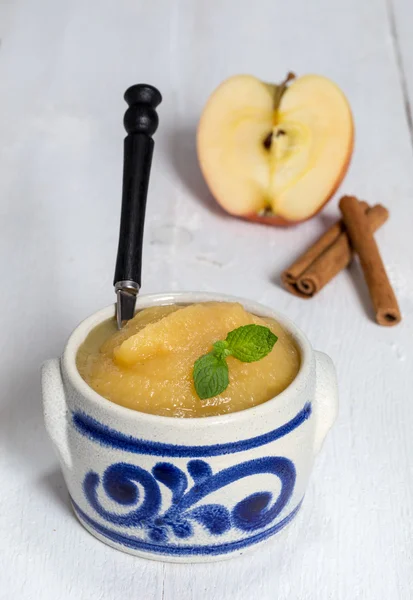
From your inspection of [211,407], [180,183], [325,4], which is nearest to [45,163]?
[180,183]

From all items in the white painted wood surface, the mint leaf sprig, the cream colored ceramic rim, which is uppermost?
the mint leaf sprig

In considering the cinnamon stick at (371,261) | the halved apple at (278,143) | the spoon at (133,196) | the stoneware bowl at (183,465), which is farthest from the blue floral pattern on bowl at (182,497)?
the halved apple at (278,143)

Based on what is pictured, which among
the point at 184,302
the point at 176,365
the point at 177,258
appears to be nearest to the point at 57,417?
the point at 176,365

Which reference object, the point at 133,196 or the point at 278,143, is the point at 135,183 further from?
the point at 278,143

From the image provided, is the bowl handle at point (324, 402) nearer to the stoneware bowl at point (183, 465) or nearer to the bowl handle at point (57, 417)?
the stoneware bowl at point (183, 465)

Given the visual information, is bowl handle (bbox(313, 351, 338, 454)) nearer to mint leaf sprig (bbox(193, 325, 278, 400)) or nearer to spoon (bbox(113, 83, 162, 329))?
mint leaf sprig (bbox(193, 325, 278, 400))

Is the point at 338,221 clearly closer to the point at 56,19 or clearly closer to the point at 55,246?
the point at 55,246

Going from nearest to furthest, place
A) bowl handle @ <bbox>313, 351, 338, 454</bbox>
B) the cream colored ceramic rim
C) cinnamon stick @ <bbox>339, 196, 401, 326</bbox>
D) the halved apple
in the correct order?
the cream colored ceramic rim, bowl handle @ <bbox>313, 351, 338, 454</bbox>, cinnamon stick @ <bbox>339, 196, 401, 326</bbox>, the halved apple

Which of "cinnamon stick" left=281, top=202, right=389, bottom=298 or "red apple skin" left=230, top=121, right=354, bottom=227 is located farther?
"red apple skin" left=230, top=121, right=354, bottom=227

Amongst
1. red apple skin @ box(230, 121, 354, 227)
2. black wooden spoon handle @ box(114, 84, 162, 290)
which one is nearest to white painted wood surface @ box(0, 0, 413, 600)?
red apple skin @ box(230, 121, 354, 227)
